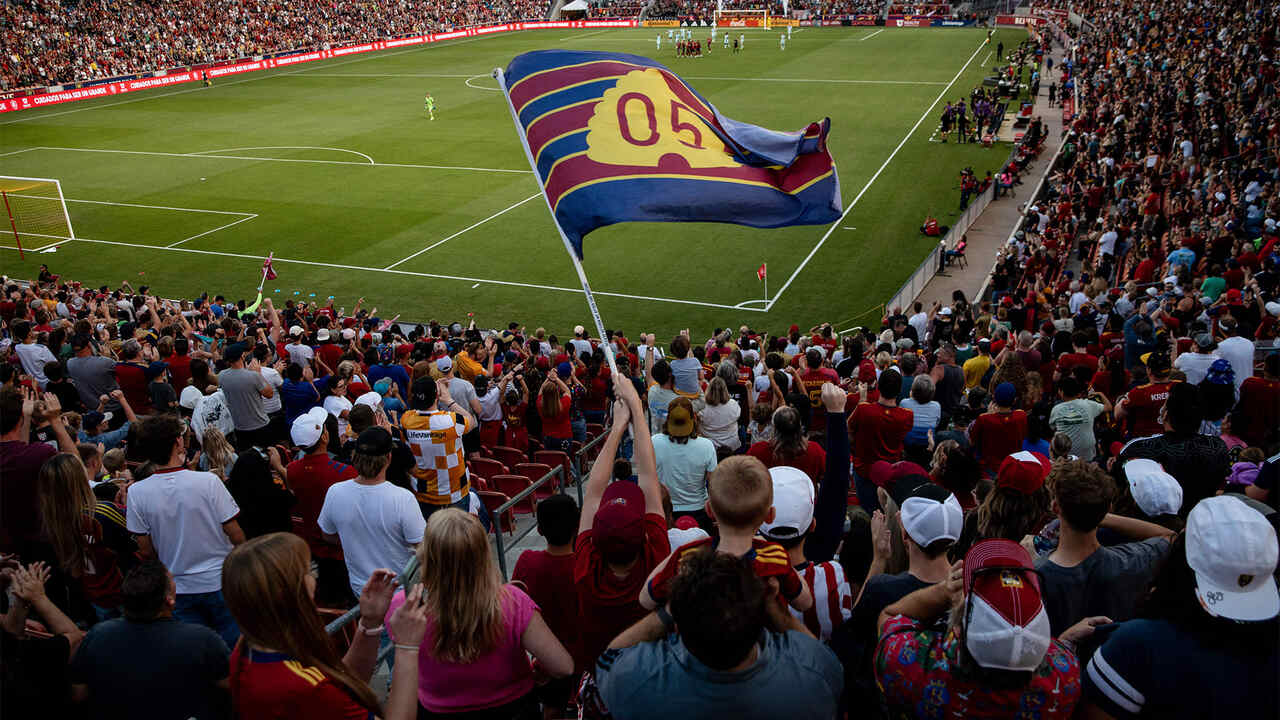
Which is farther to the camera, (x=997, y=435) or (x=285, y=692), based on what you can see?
(x=997, y=435)

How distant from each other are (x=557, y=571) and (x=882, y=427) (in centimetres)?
397

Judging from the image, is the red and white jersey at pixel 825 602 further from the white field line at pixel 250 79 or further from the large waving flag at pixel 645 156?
the white field line at pixel 250 79

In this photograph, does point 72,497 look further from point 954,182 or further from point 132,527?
point 954,182

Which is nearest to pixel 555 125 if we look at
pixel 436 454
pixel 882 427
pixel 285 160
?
pixel 436 454

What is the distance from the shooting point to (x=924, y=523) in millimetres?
3537

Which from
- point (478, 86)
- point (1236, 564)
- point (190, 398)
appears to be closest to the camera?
point (1236, 564)

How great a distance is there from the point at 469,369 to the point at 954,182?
79.6ft

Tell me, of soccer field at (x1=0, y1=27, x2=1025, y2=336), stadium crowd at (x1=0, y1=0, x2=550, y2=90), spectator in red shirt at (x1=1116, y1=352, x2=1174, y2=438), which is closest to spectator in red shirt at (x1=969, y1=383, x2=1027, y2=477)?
spectator in red shirt at (x1=1116, y1=352, x2=1174, y2=438)

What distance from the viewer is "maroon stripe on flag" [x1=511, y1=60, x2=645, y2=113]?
7367 mm

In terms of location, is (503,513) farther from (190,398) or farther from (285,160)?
(285,160)

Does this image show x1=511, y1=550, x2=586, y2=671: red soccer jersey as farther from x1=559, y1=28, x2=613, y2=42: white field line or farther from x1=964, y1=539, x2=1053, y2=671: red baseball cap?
x1=559, y1=28, x2=613, y2=42: white field line

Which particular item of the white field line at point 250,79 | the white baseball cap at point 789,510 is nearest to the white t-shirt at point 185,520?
the white baseball cap at point 789,510

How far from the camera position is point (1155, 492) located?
4.39 m

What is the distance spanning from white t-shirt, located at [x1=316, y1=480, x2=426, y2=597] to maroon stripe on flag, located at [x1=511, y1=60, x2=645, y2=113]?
372 centimetres
